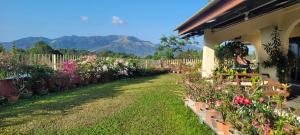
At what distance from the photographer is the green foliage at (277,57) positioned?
394 inches

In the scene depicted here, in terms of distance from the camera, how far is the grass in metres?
5.89

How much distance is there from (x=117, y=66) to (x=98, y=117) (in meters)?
11.3

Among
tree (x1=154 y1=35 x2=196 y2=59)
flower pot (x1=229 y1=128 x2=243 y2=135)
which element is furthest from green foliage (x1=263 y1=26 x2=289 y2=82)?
tree (x1=154 y1=35 x2=196 y2=59)

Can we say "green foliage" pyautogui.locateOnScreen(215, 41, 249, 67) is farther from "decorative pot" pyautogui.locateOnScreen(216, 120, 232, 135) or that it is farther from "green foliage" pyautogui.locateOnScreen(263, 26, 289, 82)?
"decorative pot" pyautogui.locateOnScreen(216, 120, 232, 135)

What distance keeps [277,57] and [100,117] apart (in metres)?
6.03

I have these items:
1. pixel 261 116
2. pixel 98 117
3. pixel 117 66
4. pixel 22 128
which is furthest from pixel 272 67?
pixel 117 66

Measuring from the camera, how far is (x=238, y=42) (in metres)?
15.5

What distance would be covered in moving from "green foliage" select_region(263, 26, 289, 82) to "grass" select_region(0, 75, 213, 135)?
3.24 m

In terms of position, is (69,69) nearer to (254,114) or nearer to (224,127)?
(224,127)

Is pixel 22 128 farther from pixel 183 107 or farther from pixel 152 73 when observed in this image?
pixel 152 73

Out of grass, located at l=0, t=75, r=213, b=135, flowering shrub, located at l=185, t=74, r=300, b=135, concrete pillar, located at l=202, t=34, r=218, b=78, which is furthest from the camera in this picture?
concrete pillar, located at l=202, t=34, r=218, b=78

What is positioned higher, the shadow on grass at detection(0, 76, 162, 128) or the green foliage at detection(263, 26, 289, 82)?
the green foliage at detection(263, 26, 289, 82)

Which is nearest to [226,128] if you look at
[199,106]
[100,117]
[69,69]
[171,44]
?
[199,106]

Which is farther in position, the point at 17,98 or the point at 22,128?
the point at 17,98
